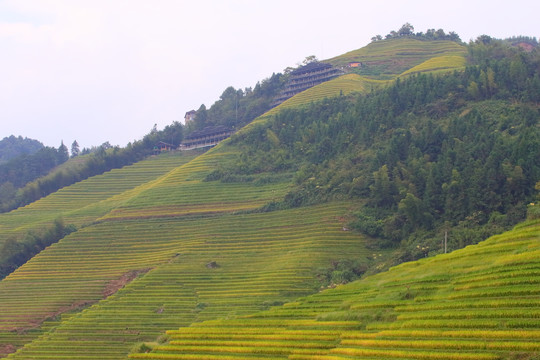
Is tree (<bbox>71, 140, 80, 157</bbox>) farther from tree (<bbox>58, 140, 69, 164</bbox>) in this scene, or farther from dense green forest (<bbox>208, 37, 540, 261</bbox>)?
dense green forest (<bbox>208, 37, 540, 261</bbox>)

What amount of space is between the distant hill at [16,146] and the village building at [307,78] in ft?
244

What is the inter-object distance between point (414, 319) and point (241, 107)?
77.5 meters

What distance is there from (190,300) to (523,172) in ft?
75.9

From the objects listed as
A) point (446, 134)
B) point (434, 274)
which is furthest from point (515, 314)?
point (446, 134)

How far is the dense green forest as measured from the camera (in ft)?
127

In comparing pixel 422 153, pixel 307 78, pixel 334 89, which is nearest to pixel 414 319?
pixel 422 153

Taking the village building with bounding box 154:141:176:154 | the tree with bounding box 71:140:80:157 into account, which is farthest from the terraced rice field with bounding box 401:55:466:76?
the tree with bounding box 71:140:80:157

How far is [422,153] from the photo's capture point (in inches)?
1946

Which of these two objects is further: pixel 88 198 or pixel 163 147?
pixel 163 147

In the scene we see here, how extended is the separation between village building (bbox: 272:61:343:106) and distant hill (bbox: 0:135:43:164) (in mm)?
74313

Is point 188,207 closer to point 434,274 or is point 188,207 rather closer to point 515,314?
point 434,274

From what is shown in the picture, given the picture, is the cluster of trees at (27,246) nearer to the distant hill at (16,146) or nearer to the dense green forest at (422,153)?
the dense green forest at (422,153)

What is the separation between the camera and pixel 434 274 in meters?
27.3

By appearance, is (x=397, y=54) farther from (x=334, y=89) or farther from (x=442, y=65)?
(x=334, y=89)
